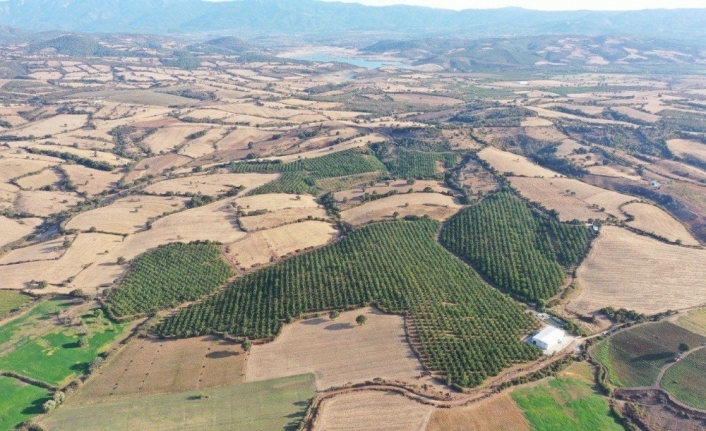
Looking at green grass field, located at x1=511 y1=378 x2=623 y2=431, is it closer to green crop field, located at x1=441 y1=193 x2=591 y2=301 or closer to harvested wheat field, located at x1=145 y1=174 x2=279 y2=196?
green crop field, located at x1=441 y1=193 x2=591 y2=301

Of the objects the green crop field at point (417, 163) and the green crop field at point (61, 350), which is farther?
the green crop field at point (417, 163)

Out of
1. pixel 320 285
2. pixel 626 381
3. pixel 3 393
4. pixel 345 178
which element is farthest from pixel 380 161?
pixel 3 393

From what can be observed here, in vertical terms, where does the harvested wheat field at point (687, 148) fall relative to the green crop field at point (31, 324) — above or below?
above

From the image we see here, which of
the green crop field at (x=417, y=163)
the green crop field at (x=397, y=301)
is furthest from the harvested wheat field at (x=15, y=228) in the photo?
the green crop field at (x=417, y=163)

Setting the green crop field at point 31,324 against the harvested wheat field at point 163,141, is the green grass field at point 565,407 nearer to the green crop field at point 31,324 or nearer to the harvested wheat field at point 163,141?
the green crop field at point 31,324

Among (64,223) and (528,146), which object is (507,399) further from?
(528,146)

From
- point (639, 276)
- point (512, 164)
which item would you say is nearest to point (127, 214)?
point (512, 164)

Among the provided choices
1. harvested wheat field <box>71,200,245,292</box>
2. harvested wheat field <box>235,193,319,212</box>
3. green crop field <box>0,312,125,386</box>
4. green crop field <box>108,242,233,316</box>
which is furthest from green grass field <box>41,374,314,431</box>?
harvested wheat field <box>235,193,319,212</box>

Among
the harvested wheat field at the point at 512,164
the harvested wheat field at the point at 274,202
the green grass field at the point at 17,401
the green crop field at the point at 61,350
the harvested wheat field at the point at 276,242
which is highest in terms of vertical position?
the harvested wheat field at the point at 512,164
